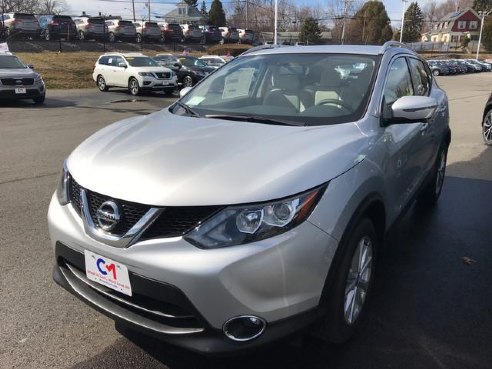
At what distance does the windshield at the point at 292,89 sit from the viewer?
3316 mm

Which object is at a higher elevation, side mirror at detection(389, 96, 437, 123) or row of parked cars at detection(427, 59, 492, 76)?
side mirror at detection(389, 96, 437, 123)

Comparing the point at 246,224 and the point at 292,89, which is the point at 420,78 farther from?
the point at 246,224

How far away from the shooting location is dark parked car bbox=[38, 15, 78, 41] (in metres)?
38.2

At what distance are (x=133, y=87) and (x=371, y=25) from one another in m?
75.8

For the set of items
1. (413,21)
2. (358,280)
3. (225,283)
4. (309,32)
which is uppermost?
(413,21)

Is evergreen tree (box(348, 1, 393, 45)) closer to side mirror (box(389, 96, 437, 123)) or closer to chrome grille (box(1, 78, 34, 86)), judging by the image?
chrome grille (box(1, 78, 34, 86))

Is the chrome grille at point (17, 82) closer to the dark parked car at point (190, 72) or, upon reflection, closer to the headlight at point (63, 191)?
the dark parked car at point (190, 72)

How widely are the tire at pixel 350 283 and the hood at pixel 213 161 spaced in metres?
0.40

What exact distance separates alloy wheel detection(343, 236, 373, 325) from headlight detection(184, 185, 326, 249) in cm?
63

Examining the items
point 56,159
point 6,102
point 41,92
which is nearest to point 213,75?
point 56,159

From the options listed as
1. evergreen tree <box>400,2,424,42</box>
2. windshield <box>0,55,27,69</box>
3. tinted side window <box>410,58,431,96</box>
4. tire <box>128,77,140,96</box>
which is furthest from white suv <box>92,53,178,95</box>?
evergreen tree <box>400,2,424,42</box>

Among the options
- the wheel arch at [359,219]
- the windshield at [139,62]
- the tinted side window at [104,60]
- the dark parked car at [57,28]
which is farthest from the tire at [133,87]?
the dark parked car at [57,28]

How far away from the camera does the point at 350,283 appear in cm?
277

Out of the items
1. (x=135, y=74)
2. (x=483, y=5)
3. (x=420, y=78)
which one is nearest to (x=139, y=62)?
(x=135, y=74)
